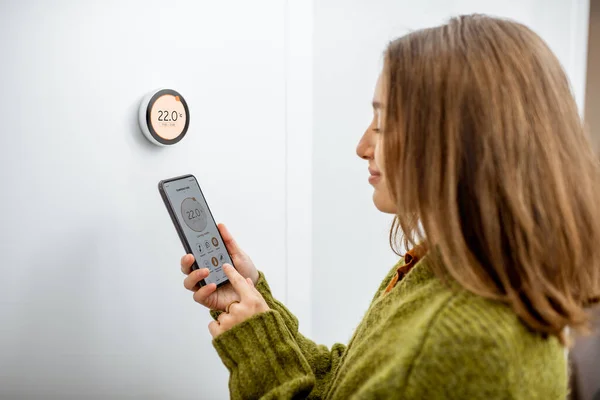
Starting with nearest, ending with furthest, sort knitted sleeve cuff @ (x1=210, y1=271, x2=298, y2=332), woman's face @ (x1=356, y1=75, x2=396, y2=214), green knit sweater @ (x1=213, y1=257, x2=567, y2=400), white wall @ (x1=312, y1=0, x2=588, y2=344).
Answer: green knit sweater @ (x1=213, y1=257, x2=567, y2=400), woman's face @ (x1=356, y1=75, x2=396, y2=214), knitted sleeve cuff @ (x1=210, y1=271, x2=298, y2=332), white wall @ (x1=312, y1=0, x2=588, y2=344)

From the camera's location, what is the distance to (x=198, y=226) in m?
0.69

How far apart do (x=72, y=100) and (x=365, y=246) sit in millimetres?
643

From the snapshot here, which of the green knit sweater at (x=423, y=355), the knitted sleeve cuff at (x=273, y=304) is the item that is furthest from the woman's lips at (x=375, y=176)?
the knitted sleeve cuff at (x=273, y=304)

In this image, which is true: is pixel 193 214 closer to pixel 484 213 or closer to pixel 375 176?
pixel 375 176

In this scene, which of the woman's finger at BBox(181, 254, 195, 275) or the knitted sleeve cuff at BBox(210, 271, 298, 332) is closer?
the woman's finger at BBox(181, 254, 195, 275)

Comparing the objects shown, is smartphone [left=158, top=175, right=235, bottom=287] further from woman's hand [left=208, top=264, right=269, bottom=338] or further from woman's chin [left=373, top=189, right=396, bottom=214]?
woman's chin [left=373, top=189, right=396, bottom=214]

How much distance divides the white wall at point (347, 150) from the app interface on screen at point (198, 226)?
1.02 ft

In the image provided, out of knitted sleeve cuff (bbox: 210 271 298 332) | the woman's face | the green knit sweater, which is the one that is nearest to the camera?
the green knit sweater

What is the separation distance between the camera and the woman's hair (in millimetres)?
507

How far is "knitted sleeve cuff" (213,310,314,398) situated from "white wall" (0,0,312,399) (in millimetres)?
159

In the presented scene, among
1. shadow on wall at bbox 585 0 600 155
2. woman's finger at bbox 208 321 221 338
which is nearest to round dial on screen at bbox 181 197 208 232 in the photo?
woman's finger at bbox 208 321 221 338

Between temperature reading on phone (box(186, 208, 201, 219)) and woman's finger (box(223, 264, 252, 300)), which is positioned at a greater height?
temperature reading on phone (box(186, 208, 201, 219))

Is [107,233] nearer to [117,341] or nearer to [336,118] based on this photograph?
[117,341]

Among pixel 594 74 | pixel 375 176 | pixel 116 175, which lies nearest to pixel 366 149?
pixel 375 176
